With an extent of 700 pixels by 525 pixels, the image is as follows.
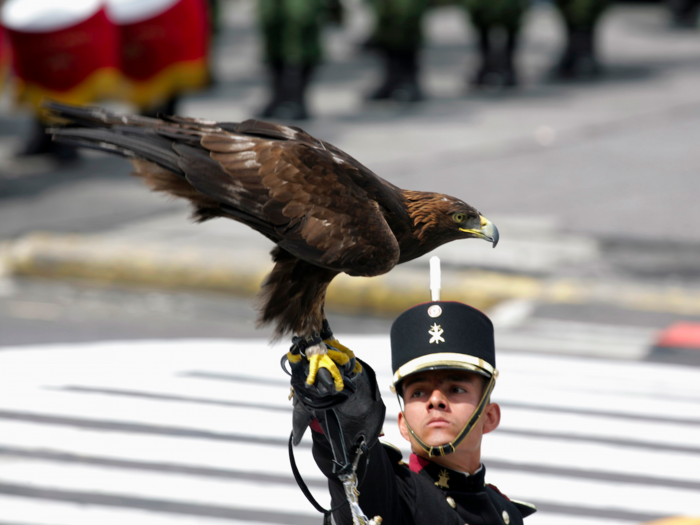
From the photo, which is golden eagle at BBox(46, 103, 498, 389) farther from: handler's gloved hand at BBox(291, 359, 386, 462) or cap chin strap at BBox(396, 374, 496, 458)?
cap chin strap at BBox(396, 374, 496, 458)

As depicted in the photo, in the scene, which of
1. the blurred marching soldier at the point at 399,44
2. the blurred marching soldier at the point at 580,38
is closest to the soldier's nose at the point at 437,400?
the blurred marching soldier at the point at 399,44

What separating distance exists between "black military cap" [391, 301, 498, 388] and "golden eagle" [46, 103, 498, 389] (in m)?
0.26

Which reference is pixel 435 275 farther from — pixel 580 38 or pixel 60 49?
pixel 580 38

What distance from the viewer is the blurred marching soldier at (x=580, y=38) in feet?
68.2

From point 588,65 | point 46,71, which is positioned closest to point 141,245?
point 46,71

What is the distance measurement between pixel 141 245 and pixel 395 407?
4.25 m

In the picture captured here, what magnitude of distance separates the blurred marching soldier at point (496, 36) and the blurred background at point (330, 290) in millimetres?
86

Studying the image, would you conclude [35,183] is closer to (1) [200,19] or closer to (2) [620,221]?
(1) [200,19]

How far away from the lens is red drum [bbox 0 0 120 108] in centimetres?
1291

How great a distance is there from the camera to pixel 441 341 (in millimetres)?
2980

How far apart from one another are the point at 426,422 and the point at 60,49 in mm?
11353

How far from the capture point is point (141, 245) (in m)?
10.5

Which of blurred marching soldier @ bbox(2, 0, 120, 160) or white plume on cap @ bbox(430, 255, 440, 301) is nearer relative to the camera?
white plume on cap @ bbox(430, 255, 440, 301)

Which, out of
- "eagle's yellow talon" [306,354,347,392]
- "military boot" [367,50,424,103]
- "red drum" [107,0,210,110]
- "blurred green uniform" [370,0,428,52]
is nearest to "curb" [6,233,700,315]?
"red drum" [107,0,210,110]
